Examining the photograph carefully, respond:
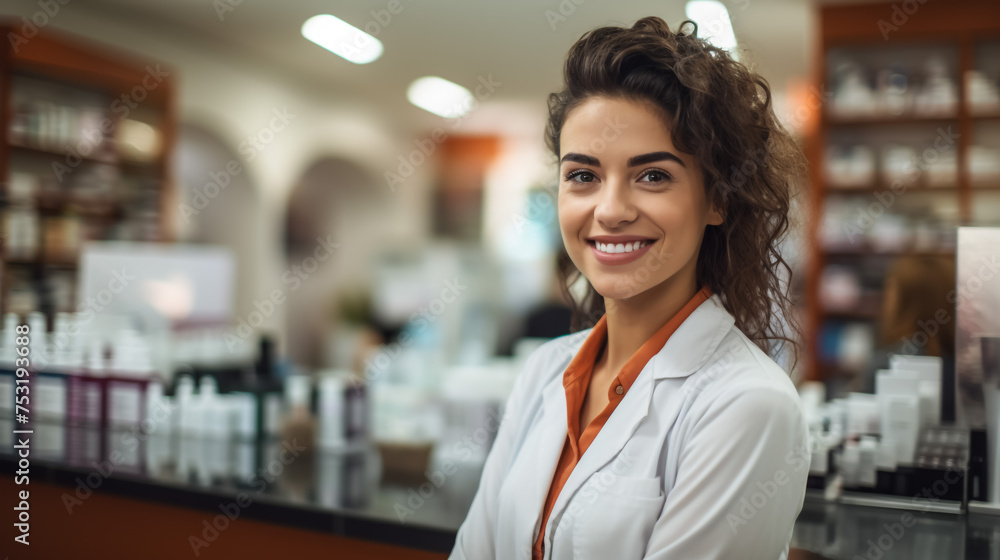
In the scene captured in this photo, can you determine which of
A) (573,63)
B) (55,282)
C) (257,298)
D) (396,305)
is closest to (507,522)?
(573,63)

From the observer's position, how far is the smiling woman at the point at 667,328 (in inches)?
39.9

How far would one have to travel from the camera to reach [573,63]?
1.26 metres

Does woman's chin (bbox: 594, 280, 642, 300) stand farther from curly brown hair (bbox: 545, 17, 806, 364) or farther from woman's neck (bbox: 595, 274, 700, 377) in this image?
curly brown hair (bbox: 545, 17, 806, 364)

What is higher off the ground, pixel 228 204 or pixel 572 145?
pixel 228 204

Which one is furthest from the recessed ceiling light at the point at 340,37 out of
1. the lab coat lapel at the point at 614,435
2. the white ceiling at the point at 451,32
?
the lab coat lapel at the point at 614,435

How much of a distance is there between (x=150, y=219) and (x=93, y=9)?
1.50 metres

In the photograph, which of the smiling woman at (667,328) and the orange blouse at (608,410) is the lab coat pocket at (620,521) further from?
the orange blouse at (608,410)

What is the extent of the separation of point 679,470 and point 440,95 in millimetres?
5792

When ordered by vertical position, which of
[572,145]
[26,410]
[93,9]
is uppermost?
[93,9]

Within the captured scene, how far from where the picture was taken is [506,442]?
1429 millimetres

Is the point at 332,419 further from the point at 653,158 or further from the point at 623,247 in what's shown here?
the point at 653,158

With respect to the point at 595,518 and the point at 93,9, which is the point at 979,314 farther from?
the point at 93,9

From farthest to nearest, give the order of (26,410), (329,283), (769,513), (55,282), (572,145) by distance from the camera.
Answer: (329,283)
(55,282)
(26,410)
(572,145)
(769,513)

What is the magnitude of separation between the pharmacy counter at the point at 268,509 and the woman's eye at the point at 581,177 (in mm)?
764
